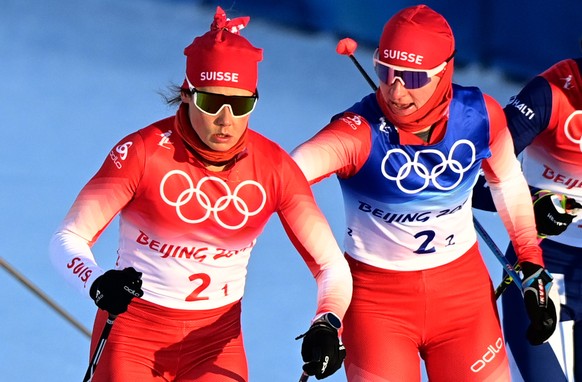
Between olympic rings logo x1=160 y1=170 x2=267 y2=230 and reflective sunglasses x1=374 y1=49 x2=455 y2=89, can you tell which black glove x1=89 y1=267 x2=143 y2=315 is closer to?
olympic rings logo x1=160 y1=170 x2=267 y2=230

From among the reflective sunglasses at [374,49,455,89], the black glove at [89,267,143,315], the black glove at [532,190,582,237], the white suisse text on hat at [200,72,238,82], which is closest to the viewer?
the black glove at [89,267,143,315]

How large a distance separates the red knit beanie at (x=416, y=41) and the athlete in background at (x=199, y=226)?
0.68 meters

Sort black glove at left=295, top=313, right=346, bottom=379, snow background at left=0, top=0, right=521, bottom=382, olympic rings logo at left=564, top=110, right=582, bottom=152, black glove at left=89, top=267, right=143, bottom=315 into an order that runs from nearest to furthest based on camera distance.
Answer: black glove at left=89, top=267, right=143, bottom=315 < black glove at left=295, top=313, right=346, bottom=379 < olympic rings logo at left=564, top=110, right=582, bottom=152 < snow background at left=0, top=0, right=521, bottom=382

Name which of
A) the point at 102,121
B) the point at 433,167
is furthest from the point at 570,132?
the point at 102,121

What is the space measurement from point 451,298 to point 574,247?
85cm

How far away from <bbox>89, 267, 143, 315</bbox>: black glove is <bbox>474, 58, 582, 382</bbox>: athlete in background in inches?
79.2

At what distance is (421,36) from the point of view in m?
6.34

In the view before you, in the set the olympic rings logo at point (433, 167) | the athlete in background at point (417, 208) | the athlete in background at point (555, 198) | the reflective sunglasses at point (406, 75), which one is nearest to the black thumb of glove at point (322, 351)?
the athlete in background at point (417, 208)

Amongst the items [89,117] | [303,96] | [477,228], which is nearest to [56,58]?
[89,117]

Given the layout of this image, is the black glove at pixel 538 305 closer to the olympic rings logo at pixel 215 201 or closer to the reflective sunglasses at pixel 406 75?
the reflective sunglasses at pixel 406 75

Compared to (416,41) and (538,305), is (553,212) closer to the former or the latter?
(538,305)

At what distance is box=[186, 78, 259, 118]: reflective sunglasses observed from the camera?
5750 millimetres

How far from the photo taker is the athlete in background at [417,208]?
6.28 metres

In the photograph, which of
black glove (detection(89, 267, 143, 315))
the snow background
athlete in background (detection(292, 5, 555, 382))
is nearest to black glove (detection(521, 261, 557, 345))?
athlete in background (detection(292, 5, 555, 382))
